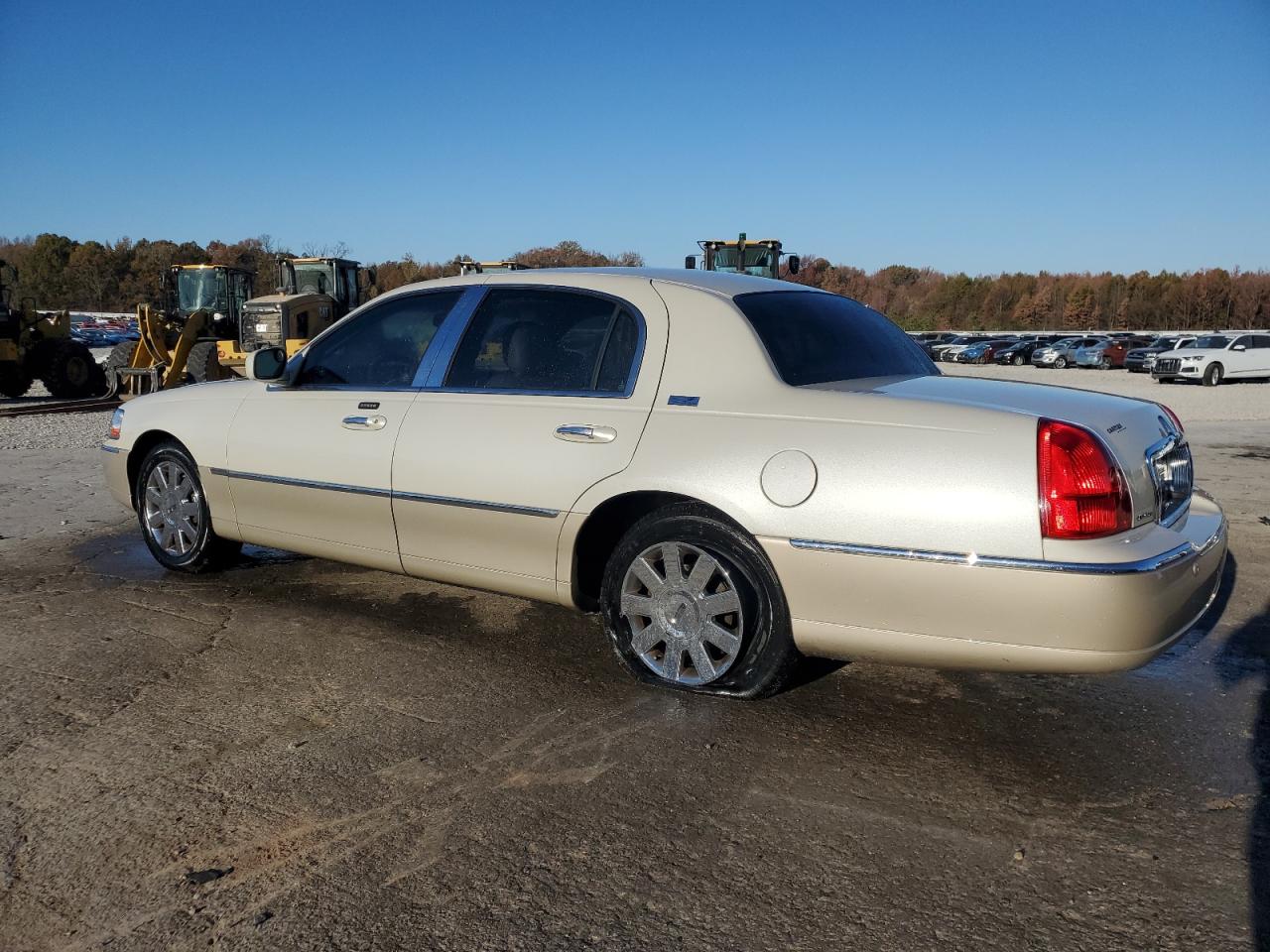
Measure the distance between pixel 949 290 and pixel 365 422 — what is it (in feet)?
373

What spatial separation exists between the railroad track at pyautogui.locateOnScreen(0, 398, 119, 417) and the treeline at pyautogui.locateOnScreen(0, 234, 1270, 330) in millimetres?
46361

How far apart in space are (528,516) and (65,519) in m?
4.79

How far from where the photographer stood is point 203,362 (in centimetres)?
1656

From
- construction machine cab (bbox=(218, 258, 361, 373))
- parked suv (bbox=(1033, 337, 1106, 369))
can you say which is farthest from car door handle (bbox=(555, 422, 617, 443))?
parked suv (bbox=(1033, 337, 1106, 369))

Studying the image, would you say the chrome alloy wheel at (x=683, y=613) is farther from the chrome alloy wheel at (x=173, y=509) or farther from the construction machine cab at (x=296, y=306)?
the construction machine cab at (x=296, y=306)

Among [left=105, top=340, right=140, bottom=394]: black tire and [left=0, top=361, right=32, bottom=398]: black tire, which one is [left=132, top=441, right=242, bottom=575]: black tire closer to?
[left=105, top=340, right=140, bottom=394]: black tire

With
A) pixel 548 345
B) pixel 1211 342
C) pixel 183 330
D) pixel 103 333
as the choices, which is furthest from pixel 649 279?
pixel 103 333

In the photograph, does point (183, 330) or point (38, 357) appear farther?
point (38, 357)

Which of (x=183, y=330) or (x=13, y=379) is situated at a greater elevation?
(x=183, y=330)

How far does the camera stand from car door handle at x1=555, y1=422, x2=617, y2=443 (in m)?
3.69

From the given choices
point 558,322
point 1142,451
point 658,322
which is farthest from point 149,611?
point 1142,451

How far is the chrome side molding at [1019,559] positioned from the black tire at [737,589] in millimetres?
225

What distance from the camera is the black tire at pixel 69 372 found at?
18719 millimetres

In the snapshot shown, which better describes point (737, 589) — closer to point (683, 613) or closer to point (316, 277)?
point (683, 613)
